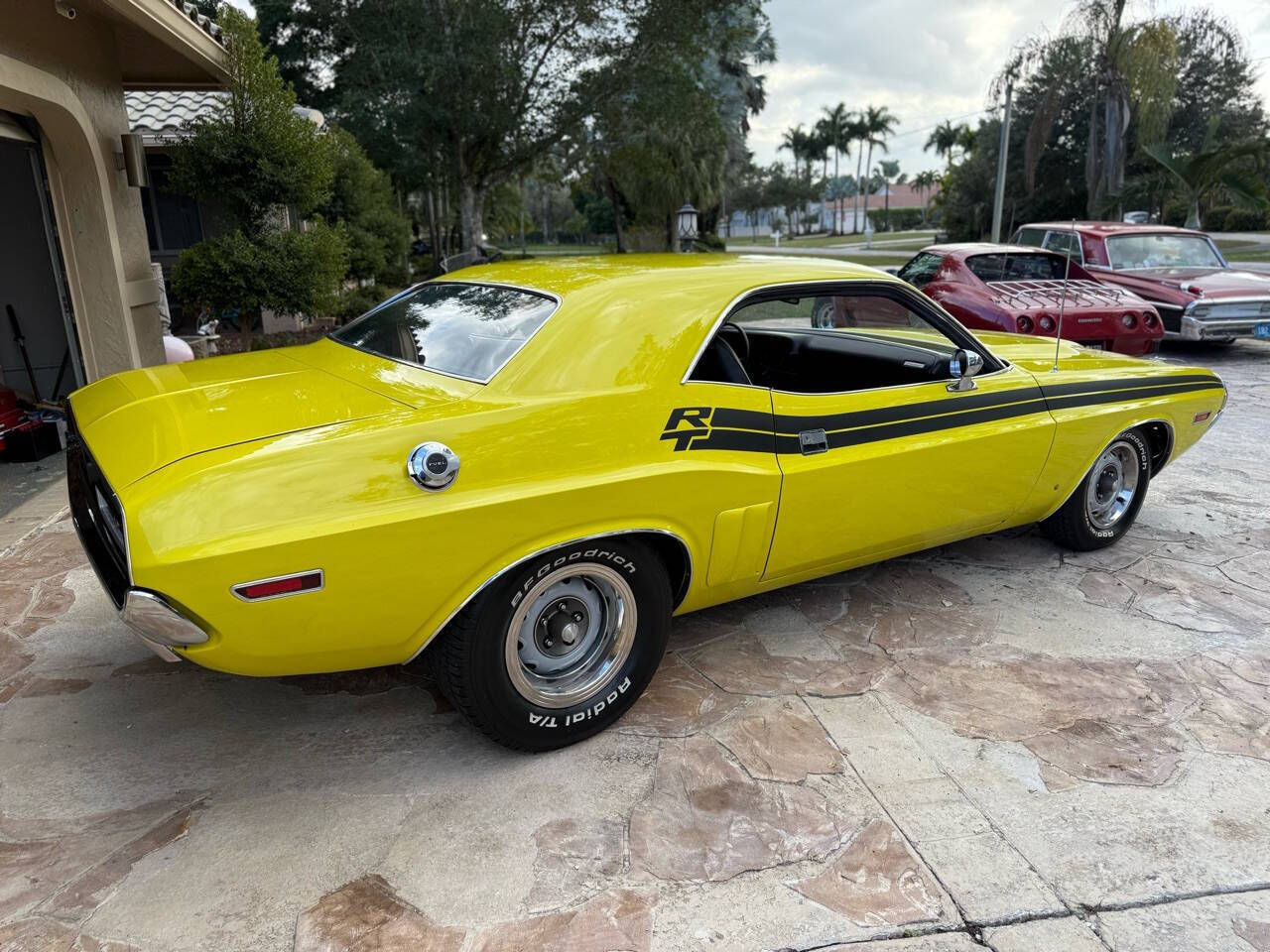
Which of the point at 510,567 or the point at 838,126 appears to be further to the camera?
the point at 838,126

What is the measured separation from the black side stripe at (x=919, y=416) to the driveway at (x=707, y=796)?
320 millimetres

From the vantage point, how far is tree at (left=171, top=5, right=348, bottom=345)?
7566 mm

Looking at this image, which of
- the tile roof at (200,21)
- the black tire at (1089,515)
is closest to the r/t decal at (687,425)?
the black tire at (1089,515)

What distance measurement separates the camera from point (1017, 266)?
31.5ft

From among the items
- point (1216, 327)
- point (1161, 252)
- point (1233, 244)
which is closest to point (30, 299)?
point (1216, 327)

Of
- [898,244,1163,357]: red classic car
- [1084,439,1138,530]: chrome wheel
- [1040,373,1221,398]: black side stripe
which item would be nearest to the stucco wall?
[1040,373,1221,398]: black side stripe

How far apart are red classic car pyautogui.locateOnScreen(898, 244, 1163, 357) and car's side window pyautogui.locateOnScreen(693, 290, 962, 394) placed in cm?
468

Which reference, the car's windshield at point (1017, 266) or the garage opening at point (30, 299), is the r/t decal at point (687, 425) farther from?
the car's windshield at point (1017, 266)

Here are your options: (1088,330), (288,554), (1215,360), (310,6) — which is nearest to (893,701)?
(288,554)

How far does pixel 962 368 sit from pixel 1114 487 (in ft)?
5.07

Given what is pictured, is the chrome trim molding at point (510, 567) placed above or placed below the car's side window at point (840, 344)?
below

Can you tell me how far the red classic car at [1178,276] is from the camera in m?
9.76

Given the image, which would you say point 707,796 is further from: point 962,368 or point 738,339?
point 738,339

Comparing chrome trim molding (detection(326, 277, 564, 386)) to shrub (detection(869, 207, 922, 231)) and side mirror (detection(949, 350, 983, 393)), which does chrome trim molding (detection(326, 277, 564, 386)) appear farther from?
shrub (detection(869, 207, 922, 231))
